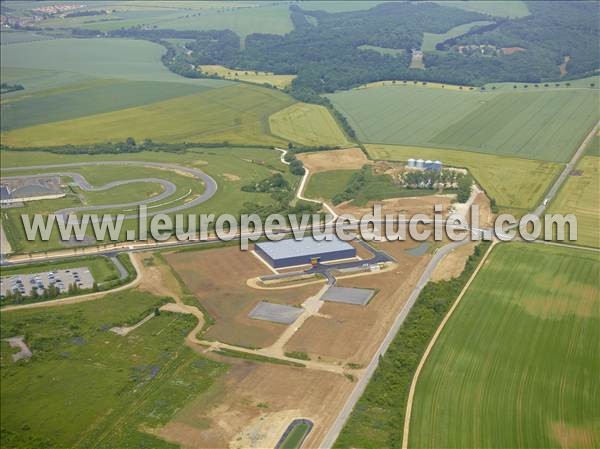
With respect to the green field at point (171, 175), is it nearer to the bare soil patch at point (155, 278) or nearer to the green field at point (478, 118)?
the bare soil patch at point (155, 278)

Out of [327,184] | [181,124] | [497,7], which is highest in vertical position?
[497,7]

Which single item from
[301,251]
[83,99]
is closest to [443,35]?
[83,99]

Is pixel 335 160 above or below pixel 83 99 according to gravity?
below

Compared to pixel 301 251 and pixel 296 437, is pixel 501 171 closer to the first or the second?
pixel 301 251

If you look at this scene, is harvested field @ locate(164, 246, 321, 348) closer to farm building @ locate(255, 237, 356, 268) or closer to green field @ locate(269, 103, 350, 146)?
farm building @ locate(255, 237, 356, 268)

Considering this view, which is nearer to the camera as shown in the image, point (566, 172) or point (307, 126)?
point (566, 172)

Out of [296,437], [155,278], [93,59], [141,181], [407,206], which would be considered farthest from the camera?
[93,59]

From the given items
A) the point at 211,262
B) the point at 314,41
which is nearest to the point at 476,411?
the point at 211,262

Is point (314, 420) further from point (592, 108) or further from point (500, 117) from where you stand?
point (592, 108)

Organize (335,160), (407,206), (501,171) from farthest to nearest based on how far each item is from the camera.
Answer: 1. (335,160)
2. (501,171)
3. (407,206)
